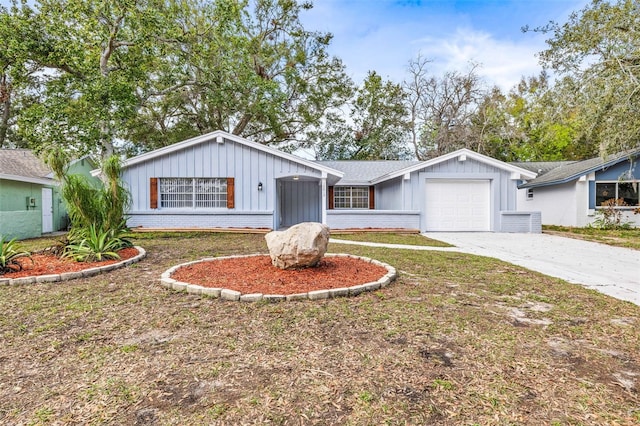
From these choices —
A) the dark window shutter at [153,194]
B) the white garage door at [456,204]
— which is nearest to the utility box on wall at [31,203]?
the dark window shutter at [153,194]

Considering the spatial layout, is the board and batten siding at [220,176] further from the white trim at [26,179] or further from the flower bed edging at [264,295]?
the flower bed edging at [264,295]

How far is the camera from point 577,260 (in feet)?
21.7

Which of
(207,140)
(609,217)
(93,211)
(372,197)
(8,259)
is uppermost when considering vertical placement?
(207,140)

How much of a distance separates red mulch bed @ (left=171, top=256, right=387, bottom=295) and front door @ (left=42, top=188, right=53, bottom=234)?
10.7 m

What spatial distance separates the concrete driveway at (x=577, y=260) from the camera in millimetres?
4684

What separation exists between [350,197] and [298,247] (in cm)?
1198

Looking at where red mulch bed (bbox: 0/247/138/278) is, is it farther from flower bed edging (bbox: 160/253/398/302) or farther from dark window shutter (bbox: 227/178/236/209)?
dark window shutter (bbox: 227/178/236/209)

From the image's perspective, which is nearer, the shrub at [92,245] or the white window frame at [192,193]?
the shrub at [92,245]

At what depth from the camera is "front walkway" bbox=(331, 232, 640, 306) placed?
468cm

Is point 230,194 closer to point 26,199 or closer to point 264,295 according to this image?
point 26,199

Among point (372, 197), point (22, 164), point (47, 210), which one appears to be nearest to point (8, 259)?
point (47, 210)

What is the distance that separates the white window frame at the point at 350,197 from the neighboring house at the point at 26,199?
10.9m

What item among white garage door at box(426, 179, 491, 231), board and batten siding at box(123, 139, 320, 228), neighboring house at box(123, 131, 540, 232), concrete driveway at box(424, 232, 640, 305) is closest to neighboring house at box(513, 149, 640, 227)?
neighboring house at box(123, 131, 540, 232)

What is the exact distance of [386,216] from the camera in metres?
12.6
